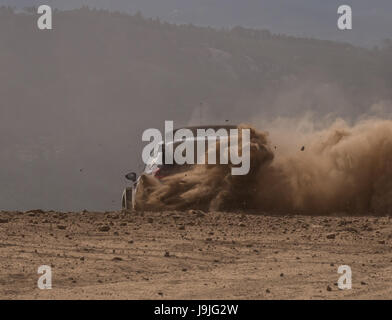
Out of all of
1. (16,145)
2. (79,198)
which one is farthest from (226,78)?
(79,198)

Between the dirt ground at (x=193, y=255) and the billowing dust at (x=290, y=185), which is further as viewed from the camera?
the billowing dust at (x=290, y=185)

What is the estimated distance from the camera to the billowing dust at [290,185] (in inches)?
639

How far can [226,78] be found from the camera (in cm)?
10788

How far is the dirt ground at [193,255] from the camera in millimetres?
8648

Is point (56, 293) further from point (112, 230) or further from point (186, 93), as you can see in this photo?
point (186, 93)

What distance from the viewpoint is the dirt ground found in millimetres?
8648

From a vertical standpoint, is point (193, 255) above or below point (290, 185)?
below

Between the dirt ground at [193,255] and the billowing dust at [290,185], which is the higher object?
the billowing dust at [290,185]

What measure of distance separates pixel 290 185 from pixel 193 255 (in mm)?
5698

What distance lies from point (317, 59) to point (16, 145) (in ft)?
205

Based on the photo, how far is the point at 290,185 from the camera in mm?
16312

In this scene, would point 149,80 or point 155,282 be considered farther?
point 149,80

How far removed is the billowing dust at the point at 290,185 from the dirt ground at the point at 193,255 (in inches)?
39.8

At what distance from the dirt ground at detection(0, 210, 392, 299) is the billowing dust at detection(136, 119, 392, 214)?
1012 millimetres
